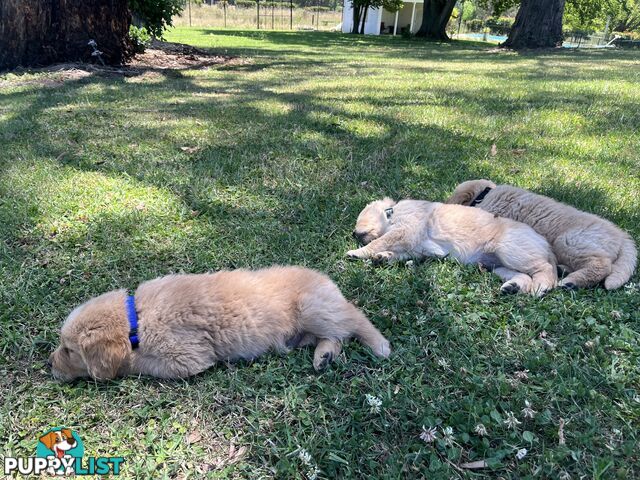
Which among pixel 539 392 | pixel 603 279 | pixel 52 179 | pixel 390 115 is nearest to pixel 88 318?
pixel 539 392

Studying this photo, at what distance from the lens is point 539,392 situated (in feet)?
8.29

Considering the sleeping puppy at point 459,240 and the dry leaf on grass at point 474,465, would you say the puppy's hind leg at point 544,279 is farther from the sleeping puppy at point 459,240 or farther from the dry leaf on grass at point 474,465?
the dry leaf on grass at point 474,465

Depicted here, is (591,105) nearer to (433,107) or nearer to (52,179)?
(433,107)

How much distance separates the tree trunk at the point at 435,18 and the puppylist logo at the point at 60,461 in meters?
37.7

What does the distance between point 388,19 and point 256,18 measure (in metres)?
15.0

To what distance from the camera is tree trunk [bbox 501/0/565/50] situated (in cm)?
2139

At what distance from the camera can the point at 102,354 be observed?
2564 millimetres

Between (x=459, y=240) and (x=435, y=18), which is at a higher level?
(x=435, y=18)

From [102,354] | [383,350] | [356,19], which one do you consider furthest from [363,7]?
[102,354]

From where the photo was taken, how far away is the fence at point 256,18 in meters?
49.8

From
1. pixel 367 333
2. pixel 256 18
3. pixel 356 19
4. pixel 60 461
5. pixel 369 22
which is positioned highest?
pixel 256 18

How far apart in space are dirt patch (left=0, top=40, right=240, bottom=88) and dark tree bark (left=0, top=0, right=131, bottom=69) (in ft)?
1.02

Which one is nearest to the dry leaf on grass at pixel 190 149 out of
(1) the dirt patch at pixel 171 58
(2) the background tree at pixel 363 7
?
(1) the dirt patch at pixel 171 58

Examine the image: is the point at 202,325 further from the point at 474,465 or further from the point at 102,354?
the point at 474,465
